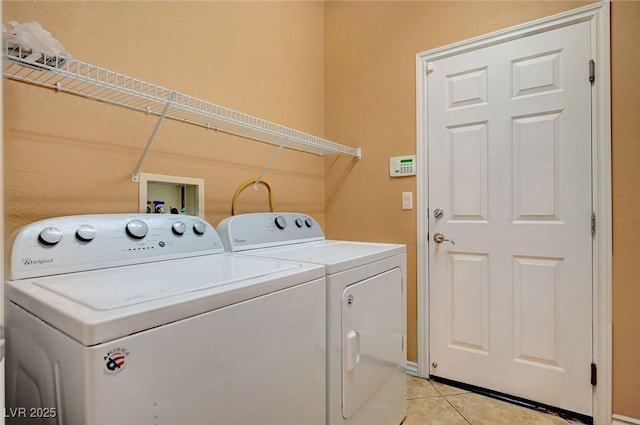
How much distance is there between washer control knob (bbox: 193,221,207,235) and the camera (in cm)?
133

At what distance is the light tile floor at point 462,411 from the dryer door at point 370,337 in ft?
1.28

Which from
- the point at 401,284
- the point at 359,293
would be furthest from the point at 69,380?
the point at 401,284

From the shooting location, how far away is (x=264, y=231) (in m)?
1.62

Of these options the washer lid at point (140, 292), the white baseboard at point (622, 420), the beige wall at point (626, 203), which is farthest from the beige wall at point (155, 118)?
the white baseboard at point (622, 420)

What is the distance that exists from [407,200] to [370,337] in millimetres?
1118

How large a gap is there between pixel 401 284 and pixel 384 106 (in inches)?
51.2

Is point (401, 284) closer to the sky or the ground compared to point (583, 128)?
closer to the ground

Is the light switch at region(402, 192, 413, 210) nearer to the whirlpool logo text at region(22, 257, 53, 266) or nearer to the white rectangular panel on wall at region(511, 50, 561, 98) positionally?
the white rectangular panel on wall at region(511, 50, 561, 98)

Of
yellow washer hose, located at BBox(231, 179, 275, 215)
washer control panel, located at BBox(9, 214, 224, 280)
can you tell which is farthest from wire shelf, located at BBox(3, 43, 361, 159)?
washer control panel, located at BBox(9, 214, 224, 280)

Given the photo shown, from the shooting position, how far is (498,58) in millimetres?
1908

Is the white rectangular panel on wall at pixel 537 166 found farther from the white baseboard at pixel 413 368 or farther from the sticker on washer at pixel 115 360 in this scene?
the sticker on washer at pixel 115 360

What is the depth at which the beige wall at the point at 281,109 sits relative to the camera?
1.18 meters

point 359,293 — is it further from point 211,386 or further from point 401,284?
point 211,386

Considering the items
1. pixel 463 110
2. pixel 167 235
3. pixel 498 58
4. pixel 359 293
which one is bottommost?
pixel 359 293
